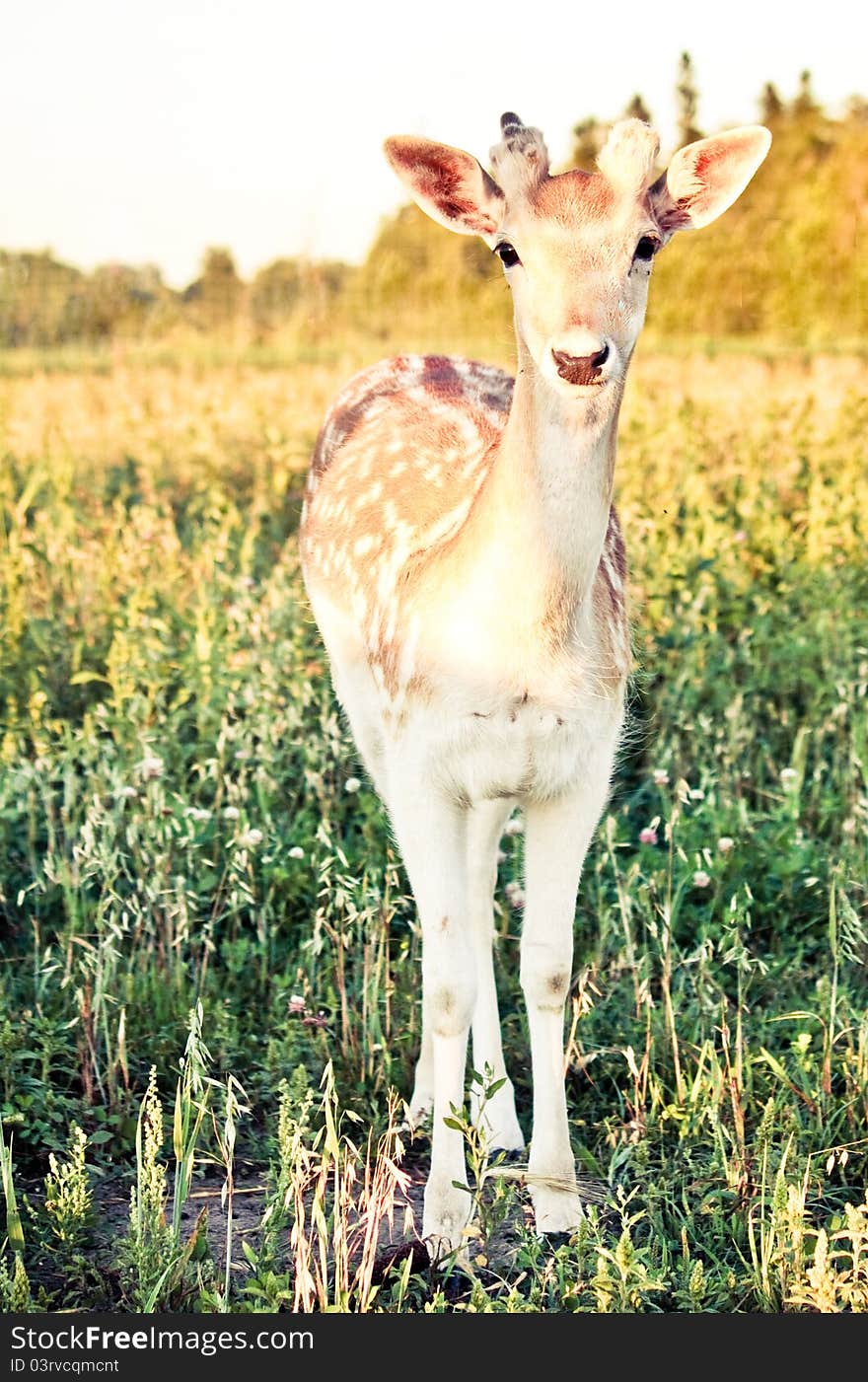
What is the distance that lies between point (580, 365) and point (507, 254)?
1.41 feet

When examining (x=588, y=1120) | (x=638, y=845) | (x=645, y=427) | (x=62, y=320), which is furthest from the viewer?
(x=62, y=320)

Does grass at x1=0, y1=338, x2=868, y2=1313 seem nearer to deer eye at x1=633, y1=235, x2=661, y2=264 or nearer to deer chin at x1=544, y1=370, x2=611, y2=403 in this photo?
deer chin at x1=544, y1=370, x2=611, y2=403

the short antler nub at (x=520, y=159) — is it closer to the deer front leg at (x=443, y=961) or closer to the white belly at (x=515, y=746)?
the white belly at (x=515, y=746)

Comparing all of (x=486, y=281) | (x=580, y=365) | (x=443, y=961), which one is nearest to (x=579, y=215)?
(x=580, y=365)

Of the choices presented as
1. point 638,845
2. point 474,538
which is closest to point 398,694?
point 474,538

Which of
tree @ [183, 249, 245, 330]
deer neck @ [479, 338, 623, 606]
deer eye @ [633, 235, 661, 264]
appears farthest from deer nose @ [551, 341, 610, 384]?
tree @ [183, 249, 245, 330]

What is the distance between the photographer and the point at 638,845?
5.48 meters

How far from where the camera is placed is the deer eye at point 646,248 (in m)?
3.31

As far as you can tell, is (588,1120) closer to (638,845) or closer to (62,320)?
(638,845)

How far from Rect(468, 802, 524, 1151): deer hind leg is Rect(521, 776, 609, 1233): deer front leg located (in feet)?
0.69

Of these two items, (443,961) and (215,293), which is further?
(215,293)

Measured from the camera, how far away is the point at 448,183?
3.55m

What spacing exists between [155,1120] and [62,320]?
31.5m

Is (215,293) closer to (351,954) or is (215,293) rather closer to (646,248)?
(351,954)
